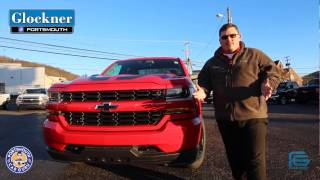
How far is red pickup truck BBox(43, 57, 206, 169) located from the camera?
3893 millimetres

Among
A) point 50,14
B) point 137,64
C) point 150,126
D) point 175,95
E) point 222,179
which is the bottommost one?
point 222,179

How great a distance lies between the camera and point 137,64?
652cm

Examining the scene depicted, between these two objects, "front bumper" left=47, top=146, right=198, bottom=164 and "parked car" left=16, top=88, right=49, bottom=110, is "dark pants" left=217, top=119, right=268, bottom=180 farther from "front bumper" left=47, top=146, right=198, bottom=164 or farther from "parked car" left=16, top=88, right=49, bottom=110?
"parked car" left=16, top=88, right=49, bottom=110

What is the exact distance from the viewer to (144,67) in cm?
643

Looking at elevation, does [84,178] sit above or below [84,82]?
below

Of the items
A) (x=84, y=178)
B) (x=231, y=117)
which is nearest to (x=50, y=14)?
(x=84, y=178)

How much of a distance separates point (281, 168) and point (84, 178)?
245cm

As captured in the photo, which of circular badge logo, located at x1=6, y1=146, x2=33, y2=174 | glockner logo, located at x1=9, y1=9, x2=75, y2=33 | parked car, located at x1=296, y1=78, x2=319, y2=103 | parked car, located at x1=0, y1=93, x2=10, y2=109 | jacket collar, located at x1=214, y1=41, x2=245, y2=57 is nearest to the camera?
jacket collar, located at x1=214, y1=41, x2=245, y2=57

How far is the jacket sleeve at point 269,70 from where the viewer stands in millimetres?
3469

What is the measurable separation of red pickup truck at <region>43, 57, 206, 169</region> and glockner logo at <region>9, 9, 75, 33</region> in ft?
40.7

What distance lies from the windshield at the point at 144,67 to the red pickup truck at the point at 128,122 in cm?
196

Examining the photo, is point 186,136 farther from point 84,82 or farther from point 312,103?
point 312,103

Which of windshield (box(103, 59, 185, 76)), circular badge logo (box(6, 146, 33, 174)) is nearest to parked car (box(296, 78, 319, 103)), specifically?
windshield (box(103, 59, 185, 76))

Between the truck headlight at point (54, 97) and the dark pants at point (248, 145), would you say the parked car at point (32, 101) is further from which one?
the dark pants at point (248, 145)
